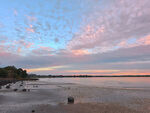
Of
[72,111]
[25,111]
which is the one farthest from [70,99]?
[25,111]

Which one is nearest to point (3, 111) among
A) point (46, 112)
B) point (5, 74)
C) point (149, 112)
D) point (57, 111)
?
point (46, 112)

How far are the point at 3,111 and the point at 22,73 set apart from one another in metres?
164

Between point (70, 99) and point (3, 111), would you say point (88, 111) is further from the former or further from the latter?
point (3, 111)

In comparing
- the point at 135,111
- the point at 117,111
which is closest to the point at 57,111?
the point at 117,111

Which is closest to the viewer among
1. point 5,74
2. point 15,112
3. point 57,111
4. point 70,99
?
point 15,112

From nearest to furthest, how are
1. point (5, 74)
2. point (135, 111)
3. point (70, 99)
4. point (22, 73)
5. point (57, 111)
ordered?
point (57, 111) → point (135, 111) → point (70, 99) → point (5, 74) → point (22, 73)

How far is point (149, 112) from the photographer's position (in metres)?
18.0

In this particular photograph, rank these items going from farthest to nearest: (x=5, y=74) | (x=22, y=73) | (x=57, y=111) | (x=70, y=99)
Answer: (x=22, y=73) < (x=5, y=74) < (x=70, y=99) < (x=57, y=111)

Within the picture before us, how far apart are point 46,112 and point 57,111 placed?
4.76ft

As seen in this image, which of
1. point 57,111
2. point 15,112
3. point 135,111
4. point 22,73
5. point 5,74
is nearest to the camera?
point 15,112

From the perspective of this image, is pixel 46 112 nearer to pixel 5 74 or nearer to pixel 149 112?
pixel 149 112

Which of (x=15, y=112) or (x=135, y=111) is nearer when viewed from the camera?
(x=15, y=112)

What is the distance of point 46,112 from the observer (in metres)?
16.5

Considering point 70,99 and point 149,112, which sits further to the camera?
point 70,99
